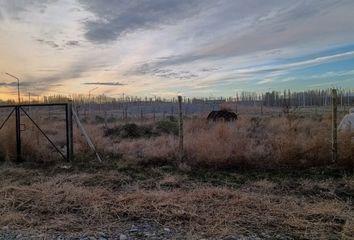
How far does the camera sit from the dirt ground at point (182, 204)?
527 cm

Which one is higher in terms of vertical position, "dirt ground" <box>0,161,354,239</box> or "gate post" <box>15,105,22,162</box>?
"gate post" <box>15,105,22,162</box>

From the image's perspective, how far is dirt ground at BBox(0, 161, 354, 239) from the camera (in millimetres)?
5273

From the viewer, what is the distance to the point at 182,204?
20.7 ft

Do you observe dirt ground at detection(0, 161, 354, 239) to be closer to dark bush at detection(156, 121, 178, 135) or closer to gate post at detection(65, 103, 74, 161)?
gate post at detection(65, 103, 74, 161)

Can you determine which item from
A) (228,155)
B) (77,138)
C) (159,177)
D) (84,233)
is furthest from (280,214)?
(77,138)

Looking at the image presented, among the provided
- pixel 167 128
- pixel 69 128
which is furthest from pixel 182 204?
pixel 167 128

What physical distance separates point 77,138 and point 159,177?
18.3ft

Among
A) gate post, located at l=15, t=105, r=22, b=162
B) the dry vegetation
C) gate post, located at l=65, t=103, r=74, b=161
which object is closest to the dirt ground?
the dry vegetation

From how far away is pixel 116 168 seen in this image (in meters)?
10.2

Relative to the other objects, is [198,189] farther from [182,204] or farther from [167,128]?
[167,128]

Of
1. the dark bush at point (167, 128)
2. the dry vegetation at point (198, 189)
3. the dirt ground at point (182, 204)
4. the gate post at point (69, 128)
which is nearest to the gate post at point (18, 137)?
the dry vegetation at point (198, 189)

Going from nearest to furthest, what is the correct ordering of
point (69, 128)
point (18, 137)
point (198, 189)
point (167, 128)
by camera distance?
point (198, 189), point (18, 137), point (69, 128), point (167, 128)

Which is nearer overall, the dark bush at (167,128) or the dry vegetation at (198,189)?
the dry vegetation at (198,189)

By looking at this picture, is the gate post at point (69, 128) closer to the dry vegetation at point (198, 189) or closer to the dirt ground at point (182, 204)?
the dry vegetation at point (198, 189)
